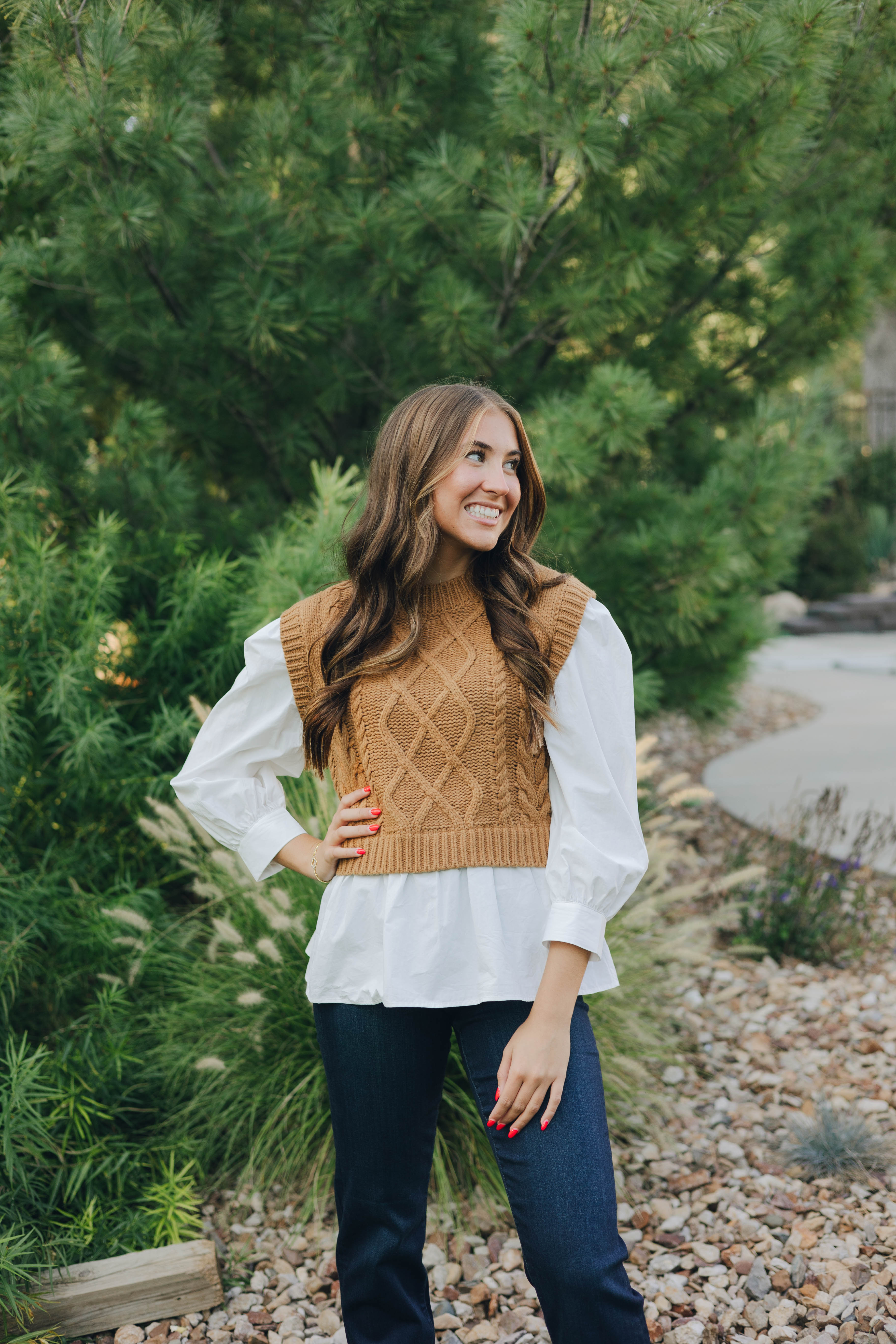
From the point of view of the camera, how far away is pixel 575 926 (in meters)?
1.40

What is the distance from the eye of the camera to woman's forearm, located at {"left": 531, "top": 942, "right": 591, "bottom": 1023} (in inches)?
55.1

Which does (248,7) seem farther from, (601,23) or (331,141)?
(601,23)

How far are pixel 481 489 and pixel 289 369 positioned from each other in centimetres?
262

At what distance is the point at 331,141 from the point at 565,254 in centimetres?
94

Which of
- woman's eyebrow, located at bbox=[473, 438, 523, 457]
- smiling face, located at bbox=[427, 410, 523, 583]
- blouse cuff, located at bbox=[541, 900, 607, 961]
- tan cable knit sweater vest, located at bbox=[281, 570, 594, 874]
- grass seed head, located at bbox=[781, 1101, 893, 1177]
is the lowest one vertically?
grass seed head, located at bbox=[781, 1101, 893, 1177]

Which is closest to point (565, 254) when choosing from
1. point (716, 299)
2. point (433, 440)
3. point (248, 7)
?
point (716, 299)

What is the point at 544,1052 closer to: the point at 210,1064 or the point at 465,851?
the point at 465,851

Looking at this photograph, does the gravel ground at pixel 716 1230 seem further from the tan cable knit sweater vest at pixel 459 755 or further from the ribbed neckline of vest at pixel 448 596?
the ribbed neckline of vest at pixel 448 596

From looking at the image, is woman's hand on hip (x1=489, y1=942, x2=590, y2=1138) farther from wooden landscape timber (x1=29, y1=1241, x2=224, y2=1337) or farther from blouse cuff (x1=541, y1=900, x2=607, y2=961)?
wooden landscape timber (x1=29, y1=1241, x2=224, y2=1337)

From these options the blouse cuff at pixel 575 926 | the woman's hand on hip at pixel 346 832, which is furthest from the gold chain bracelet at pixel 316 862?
the blouse cuff at pixel 575 926

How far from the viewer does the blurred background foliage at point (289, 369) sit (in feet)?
8.68

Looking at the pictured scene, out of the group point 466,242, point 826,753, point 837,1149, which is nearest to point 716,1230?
point 837,1149

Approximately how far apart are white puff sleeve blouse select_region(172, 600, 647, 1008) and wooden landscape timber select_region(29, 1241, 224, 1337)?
1.00 metres

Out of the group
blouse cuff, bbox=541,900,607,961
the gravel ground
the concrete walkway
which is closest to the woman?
blouse cuff, bbox=541,900,607,961
